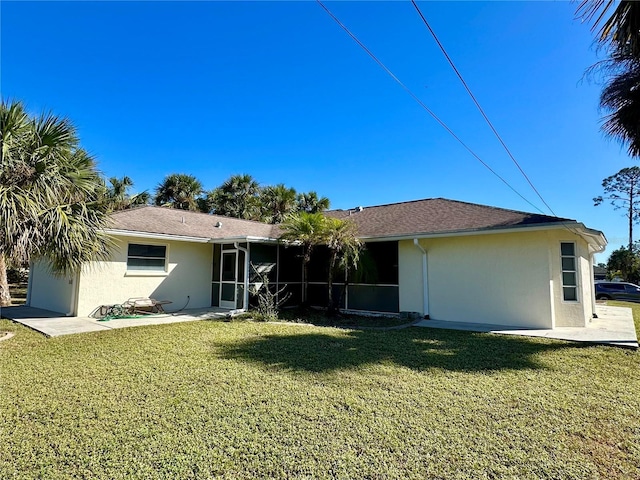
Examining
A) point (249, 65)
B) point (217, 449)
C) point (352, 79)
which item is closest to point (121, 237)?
point (249, 65)

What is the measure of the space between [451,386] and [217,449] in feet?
11.6

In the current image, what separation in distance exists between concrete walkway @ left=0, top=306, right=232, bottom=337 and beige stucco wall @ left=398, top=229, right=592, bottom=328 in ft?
24.7

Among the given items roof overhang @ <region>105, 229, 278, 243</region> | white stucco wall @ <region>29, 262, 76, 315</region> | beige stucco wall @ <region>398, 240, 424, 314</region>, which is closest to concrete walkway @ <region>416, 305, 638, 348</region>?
beige stucco wall @ <region>398, 240, 424, 314</region>

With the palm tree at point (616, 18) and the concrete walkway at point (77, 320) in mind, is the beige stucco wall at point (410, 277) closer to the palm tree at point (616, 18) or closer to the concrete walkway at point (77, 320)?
the concrete walkway at point (77, 320)

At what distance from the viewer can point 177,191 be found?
2592cm

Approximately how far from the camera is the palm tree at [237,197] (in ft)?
87.6

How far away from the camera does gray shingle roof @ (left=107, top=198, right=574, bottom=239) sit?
421 inches

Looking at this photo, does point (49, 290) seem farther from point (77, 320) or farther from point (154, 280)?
point (154, 280)

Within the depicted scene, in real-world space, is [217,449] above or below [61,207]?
below

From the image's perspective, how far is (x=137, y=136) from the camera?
1970 cm

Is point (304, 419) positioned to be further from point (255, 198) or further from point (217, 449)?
point (255, 198)

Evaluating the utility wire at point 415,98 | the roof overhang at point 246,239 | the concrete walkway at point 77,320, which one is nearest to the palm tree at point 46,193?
the concrete walkway at point 77,320

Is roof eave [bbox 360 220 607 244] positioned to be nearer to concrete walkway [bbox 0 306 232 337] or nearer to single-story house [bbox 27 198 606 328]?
single-story house [bbox 27 198 606 328]

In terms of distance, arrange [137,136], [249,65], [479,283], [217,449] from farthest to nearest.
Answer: [137,136] < [249,65] < [479,283] < [217,449]
